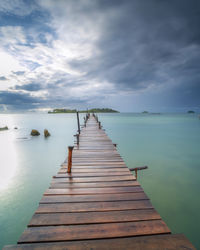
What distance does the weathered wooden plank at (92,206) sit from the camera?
2.61m

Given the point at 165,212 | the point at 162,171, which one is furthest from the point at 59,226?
the point at 162,171

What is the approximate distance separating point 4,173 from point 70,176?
8.80m

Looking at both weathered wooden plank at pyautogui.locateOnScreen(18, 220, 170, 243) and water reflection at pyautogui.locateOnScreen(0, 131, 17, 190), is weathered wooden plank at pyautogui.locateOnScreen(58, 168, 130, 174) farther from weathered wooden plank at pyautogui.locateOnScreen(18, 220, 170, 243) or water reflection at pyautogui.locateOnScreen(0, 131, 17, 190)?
water reflection at pyautogui.locateOnScreen(0, 131, 17, 190)

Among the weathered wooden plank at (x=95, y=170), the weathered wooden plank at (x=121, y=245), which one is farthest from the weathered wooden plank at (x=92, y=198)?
the weathered wooden plank at (x=95, y=170)

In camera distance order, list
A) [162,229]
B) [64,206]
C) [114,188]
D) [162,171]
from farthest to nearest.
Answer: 1. [162,171]
2. [114,188]
3. [64,206]
4. [162,229]

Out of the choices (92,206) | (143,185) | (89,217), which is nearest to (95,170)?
(92,206)

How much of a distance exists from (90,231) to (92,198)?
91 centimetres

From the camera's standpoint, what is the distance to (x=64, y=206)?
272 cm

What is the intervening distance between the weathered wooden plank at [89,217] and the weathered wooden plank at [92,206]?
0.11m

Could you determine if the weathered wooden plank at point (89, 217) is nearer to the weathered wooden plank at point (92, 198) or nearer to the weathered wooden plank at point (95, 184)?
the weathered wooden plank at point (92, 198)

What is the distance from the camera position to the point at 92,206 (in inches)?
107

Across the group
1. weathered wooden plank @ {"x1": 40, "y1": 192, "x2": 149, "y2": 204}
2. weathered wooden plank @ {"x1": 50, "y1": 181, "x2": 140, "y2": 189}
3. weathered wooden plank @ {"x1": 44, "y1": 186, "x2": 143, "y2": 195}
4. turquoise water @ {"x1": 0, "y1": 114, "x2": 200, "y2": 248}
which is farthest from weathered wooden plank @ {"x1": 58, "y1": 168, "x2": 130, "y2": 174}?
turquoise water @ {"x1": 0, "y1": 114, "x2": 200, "y2": 248}

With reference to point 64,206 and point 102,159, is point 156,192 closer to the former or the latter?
point 102,159

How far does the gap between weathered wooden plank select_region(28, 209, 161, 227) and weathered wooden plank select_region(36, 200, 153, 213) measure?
108 mm
